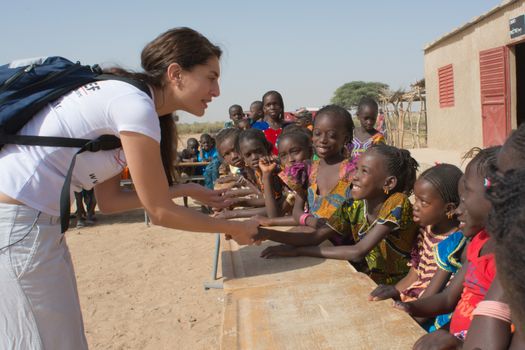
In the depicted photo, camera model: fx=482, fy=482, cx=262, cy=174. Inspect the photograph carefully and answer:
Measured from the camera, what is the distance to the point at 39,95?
161 centimetres

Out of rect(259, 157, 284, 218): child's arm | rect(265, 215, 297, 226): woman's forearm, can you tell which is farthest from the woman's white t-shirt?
rect(259, 157, 284, 218): child's arm

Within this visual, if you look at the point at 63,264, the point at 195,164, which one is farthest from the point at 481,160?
the point at 195,164

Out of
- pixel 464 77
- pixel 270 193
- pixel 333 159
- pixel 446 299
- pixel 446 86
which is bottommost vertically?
pixel 446 299

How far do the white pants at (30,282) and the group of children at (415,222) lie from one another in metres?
0.99

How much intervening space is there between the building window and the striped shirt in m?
10.4

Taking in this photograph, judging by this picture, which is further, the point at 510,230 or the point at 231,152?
the point at 231,152

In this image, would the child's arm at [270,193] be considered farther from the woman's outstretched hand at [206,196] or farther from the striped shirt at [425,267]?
the striped shirt at [425,267]

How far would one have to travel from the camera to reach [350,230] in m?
2.53

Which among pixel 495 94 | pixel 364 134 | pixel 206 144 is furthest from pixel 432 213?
pixel 495 94

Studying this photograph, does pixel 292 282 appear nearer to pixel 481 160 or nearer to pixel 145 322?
pixel 481 160

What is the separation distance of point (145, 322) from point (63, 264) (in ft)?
8.71

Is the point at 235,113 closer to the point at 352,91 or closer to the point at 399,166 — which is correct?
the point at 399,166

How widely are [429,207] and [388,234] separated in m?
0.35

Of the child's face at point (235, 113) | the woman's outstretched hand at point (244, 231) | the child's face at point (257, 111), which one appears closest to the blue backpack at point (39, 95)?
the woman's outstretched hand at point (244, 231)
